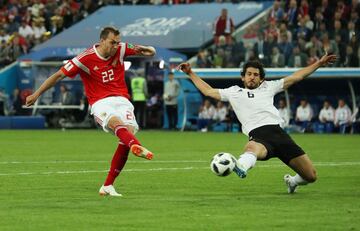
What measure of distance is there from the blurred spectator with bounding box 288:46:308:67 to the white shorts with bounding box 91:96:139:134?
21.6 metres

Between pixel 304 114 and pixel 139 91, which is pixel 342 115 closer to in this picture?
pixel 304 114

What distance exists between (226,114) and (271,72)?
3.32 meters

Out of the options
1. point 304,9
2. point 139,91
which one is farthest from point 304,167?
point 139,91

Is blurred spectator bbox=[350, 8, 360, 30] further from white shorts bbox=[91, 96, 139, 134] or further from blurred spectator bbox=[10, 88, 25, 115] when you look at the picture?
white shorts bbox=[91, 96, 139, 134]

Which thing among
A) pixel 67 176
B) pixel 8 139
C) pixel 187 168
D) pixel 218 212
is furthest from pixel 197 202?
pixel 8 139

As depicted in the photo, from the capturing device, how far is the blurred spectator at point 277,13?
125 ft

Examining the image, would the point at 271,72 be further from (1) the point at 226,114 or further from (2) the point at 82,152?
(2) the point at 82,152

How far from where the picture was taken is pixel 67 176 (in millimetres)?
17297

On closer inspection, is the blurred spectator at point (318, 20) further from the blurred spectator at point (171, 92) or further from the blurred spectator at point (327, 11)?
the blurred spectator at point (171, 92)

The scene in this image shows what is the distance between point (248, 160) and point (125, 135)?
66.1 inches

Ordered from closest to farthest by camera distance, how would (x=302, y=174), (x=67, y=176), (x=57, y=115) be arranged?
(x=302, y=174) < (x=67, y=176) < (x=57, y=115)

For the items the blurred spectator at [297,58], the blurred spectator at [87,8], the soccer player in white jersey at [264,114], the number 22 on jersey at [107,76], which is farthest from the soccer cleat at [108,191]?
the blurred spectator at [87,8]

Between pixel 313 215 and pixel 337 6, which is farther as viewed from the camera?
pixel 337 6

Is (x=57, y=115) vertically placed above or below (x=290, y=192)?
below
